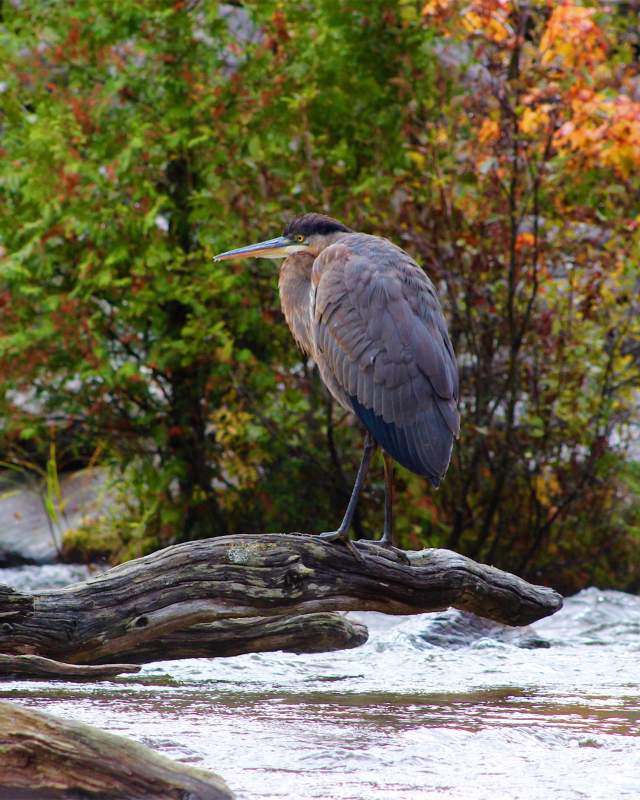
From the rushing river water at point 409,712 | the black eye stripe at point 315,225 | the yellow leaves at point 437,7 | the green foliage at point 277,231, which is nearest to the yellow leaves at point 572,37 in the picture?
the green foliage at point 277,231

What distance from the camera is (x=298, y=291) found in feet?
18.3

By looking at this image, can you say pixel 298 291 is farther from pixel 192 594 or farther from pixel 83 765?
pixel 83 765

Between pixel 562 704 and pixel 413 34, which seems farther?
pixel 413 34

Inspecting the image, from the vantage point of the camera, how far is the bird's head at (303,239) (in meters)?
5.55

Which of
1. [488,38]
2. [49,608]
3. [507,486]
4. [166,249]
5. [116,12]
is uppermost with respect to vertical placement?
[116,12]

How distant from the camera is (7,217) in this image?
8188mm

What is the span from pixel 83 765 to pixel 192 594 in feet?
3.76

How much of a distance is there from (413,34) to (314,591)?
4286 millimetres

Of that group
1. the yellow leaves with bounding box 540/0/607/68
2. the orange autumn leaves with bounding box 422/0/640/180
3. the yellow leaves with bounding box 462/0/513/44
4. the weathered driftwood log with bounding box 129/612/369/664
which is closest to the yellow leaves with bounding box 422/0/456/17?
the orange autumn leaves with bounding box 422/0/640/180

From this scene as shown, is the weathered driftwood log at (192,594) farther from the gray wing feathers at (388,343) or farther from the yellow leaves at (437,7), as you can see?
the yellow leaves at (437,7)

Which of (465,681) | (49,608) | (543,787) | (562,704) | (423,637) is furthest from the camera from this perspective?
(423,637)

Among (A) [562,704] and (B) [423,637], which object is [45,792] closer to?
(A) [562,704]

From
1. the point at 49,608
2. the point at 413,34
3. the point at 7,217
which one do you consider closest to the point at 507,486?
the point at 413,34

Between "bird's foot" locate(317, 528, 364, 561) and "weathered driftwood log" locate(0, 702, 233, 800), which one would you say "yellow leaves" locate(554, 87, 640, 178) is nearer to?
"bird's foot" locate(317, 528, 364, 561)
